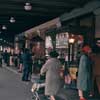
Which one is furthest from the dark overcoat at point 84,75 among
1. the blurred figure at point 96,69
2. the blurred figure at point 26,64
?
the blurred figure at point 26,64

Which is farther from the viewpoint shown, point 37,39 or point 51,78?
point 37,39

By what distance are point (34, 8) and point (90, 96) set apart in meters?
7.76

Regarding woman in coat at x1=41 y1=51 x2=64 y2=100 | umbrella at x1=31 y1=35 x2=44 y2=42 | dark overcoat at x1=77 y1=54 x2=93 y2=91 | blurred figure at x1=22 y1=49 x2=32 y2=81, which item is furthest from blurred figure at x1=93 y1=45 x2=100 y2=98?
umbrella at x1=31 y1=35 x2=44 y2=42

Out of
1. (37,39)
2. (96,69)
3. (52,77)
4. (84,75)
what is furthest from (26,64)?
(52,77)

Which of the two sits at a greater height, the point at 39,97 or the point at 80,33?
the point at 80,33

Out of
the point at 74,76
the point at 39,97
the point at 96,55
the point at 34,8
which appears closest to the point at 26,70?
the point at 34,8

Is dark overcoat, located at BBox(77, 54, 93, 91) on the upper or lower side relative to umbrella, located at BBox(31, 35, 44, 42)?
lower

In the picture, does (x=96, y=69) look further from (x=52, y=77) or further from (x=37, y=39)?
(x=37, y=39)

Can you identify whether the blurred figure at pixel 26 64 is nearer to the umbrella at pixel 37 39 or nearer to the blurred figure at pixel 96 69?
the umbrella at pixel 37 39

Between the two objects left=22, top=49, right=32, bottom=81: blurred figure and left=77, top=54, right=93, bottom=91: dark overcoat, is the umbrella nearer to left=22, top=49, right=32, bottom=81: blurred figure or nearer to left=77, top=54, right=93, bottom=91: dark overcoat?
left=22, top=49, right=32, bottom=81: blurred figure

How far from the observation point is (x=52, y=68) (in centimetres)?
1188

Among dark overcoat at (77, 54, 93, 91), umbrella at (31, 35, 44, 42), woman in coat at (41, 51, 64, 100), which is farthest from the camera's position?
umbrella at (31, 35, 44, 42)

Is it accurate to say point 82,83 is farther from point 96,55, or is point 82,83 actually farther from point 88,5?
point 88,5

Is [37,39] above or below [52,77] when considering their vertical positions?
above
